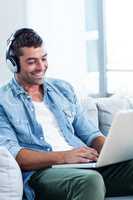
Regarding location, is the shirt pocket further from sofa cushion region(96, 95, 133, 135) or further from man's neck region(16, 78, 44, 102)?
sofa cushion region(96, 95, 133, 135)

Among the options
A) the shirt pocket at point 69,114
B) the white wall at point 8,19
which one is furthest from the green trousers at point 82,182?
the white wall at point 8,19

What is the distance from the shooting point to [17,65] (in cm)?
221

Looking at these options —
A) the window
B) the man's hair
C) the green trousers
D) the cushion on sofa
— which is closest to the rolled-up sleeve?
the green trousers

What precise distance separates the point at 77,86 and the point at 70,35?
36cm

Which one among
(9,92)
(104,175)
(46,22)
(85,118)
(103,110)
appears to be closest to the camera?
(104,175)

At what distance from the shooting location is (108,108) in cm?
263

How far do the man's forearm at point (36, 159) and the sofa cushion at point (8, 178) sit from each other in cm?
15

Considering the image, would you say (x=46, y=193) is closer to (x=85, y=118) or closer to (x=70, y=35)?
(x=85, y=118)

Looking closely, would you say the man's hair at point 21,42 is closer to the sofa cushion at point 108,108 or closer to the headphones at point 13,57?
the headphones at point 13,57

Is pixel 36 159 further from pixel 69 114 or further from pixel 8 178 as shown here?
pixel 69 114

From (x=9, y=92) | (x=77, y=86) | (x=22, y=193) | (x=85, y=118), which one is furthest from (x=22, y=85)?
(x=77, y=86)

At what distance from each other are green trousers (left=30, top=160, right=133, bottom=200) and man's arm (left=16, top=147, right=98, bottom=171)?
1.4 inches

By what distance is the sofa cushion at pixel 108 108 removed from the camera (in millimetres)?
2598

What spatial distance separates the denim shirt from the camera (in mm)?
2062
